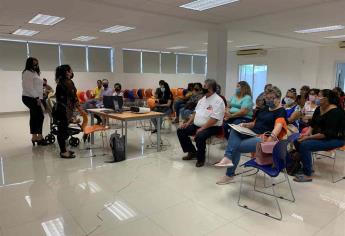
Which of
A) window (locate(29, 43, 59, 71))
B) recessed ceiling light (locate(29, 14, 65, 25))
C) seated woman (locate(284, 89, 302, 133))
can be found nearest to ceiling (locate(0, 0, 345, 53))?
recessed ceiling light (locate(29, 14, 65, 25))

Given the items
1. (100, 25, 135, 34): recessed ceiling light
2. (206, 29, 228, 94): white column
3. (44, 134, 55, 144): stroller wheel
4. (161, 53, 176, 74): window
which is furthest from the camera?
(161, 53, 176, 74): window

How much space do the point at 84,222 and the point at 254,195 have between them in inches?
74.9

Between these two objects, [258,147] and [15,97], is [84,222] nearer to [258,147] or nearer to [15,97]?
[258,147]

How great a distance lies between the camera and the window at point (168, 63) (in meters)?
13.6

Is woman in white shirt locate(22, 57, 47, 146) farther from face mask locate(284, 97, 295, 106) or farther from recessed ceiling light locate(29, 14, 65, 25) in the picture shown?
face mask locate(284, 97, 295, 106)

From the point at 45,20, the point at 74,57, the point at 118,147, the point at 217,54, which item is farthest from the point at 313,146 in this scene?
the point at 74,57

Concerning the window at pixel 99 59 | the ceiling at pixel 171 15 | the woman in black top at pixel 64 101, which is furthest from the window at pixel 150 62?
the woman in black top at pixel 64 101

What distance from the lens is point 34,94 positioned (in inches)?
189

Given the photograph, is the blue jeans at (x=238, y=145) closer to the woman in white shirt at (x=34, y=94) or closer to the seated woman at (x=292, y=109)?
the seated woman at (x=292, y=109)

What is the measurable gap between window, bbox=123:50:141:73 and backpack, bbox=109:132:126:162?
848cm

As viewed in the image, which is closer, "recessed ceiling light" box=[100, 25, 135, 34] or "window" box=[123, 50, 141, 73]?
"recessed ceiling light" box=[100, 25, 135, 34]

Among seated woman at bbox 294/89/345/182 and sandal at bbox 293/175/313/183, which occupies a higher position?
seated woman at bbox 294/89/345/182

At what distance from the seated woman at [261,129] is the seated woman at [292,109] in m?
0.80

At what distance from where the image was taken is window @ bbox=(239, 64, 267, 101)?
13.1 meters
